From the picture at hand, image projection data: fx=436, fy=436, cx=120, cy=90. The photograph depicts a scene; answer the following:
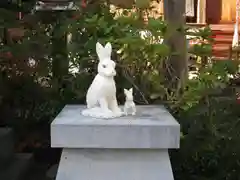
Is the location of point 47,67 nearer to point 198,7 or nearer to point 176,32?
point 176,32

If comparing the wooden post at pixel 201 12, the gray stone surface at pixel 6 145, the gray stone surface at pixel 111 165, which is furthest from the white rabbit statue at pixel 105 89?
the wooden post at pixel 201 12

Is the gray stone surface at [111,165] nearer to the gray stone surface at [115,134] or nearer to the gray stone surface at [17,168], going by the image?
the gray stone surface at [115,134]

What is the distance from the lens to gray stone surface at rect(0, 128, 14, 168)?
312 centimetres

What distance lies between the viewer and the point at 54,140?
2.25 m

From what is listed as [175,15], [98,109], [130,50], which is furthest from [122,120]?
[175,15]

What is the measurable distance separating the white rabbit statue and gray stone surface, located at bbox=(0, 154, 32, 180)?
1.01 m

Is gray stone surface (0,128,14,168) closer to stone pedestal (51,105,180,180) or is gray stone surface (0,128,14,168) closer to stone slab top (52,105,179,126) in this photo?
stone slab top (52,105,179,126)

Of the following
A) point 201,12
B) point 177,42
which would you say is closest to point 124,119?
point 177,42

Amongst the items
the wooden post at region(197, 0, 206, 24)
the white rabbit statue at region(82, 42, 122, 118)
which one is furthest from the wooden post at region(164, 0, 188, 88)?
the wooden post at region(197, 0, 206, 24)

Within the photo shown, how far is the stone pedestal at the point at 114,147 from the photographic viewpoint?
7.30 ft

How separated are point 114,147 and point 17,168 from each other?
122 centimetres

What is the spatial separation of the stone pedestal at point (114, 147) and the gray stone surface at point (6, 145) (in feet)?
3.25

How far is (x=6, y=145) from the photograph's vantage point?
3.17 m

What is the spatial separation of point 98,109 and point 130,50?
23.7 inches
